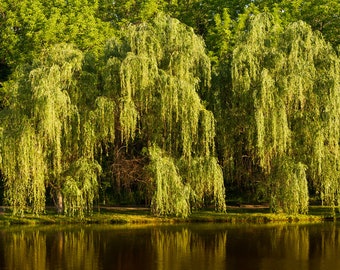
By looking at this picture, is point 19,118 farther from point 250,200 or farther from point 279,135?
point 250,200

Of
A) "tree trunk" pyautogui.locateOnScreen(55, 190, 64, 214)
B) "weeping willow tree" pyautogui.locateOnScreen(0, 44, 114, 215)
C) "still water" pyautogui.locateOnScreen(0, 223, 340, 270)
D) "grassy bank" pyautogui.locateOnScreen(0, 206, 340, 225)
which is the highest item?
"weeping willow tree" pyautogui.locateOnScreen(0, 44, 114, 215)

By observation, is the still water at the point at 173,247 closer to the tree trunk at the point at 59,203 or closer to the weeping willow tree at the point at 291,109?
the weeping willow tree at the point at 291,109

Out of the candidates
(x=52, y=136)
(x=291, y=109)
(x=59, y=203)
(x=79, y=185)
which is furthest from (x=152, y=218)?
(x=291, y=109)

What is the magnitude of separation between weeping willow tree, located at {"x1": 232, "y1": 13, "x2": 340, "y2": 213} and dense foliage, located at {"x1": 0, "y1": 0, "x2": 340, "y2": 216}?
0.17 feet

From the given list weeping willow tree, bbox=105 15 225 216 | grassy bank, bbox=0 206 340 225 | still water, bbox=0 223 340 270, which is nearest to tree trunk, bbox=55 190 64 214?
grassy bank, bbox=0 206 340 225

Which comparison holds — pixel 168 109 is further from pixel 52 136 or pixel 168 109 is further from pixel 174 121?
pixel 52 136

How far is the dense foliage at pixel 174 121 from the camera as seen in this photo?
27.5 m

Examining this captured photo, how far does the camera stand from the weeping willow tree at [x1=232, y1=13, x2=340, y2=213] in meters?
28.8

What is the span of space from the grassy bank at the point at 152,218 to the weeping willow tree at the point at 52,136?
62 cm

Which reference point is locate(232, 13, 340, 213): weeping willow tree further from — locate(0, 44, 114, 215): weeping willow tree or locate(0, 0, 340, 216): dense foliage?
locate(0, 44, 114, 215): weeping willow tree

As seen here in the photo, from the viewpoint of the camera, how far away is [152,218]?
95.7ft

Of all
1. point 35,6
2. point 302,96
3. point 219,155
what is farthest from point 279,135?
point 35,6

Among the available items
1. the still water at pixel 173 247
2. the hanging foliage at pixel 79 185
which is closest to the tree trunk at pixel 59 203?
the hanging foliage at pixel 79 185

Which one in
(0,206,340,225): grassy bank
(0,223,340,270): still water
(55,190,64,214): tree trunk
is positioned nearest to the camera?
(0,223,340,270): still water
